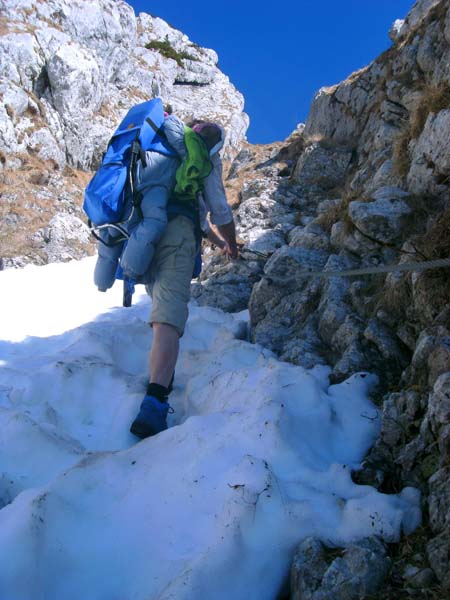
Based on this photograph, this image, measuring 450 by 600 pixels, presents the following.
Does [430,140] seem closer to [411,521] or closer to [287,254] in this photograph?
[287,254]

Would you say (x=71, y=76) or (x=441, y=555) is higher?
(x=71, y=76)

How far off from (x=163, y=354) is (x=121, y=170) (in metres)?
1.72

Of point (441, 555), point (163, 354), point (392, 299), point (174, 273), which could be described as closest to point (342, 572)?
point (441, 555)

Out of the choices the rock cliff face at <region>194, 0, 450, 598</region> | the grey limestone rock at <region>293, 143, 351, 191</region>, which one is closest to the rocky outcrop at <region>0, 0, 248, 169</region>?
the grey limestone rock at <region>293, 143, 351, 191</region>

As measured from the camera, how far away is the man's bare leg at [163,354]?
415 cm

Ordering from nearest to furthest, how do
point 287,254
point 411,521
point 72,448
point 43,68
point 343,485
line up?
point 411,521 → point 343,485 → point 72,448 → point 287,254 → point 43,68

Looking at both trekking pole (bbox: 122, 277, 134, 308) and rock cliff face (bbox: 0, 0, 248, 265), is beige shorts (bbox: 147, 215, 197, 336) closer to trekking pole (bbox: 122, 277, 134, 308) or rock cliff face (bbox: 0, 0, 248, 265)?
trekking pole (bbox: 122, 277, 134, 308)

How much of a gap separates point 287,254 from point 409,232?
195 centimetres

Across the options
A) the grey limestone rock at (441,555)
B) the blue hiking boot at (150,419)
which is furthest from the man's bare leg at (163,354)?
the grey limestone rock at (441,555)

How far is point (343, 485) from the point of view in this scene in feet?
9.82

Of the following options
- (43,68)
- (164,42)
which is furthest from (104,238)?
(164,42)

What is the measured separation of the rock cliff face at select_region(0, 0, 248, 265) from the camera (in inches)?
1018

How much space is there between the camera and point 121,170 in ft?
14.5

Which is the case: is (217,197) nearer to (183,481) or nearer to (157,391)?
(157,391)
